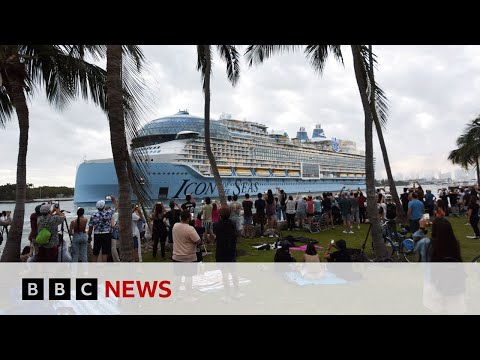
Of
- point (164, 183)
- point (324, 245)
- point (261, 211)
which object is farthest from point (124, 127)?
point (164, 183)

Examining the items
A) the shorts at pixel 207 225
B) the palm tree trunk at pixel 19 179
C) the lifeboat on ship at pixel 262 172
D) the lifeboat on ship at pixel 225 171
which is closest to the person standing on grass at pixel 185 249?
the palm tree trunk at pixel 19 179

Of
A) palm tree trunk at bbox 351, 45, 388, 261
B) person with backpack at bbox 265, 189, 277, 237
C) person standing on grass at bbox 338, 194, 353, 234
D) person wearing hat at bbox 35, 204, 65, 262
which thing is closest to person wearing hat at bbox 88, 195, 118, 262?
person wearing hat at bbox 35, 204, 65, 262

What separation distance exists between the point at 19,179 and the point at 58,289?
8.63ft

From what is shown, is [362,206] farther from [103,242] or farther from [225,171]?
[225,171]

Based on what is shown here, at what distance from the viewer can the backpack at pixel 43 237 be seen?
4127mm

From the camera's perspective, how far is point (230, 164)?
35.3 metres

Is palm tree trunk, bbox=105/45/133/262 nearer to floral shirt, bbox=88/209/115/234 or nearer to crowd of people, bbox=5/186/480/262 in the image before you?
crowd of people, bbox=5/186/480/262

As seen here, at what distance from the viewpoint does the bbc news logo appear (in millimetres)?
3363

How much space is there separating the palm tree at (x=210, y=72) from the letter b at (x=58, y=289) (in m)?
4.10

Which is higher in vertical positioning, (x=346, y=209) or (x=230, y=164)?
(x=230, y=164)

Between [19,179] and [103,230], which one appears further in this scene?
[19,179]
